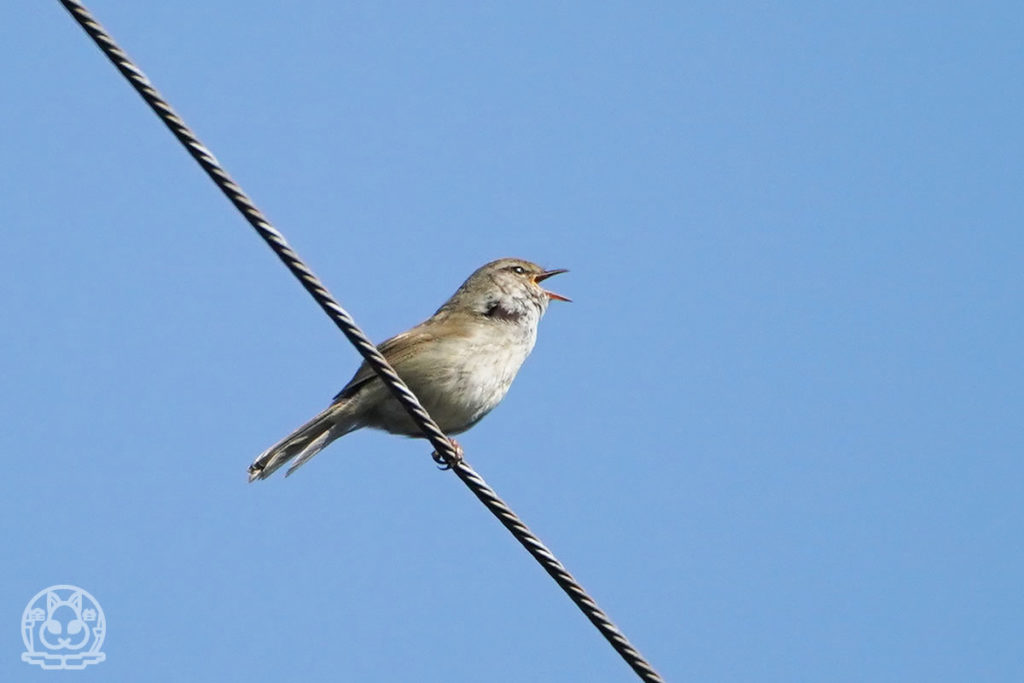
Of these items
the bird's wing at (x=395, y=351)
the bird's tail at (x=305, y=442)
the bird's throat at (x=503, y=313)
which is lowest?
the bird's tail at (x=305, y=442)

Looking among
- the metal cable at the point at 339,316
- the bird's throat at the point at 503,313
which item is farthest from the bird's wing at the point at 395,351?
the metal cable at the point at 339,316

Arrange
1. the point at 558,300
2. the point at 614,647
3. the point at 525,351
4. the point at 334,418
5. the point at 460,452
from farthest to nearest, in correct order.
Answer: the point at 558,300
the point at 525,351
the point at 334,418
the point at 460,452
the point at 614,647

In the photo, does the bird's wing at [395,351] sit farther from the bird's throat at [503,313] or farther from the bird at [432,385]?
the bird's throat at [503,313]

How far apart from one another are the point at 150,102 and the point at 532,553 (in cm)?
247

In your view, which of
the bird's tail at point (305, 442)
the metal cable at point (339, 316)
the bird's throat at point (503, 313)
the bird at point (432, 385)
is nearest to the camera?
the metal cable at point (339, 316)

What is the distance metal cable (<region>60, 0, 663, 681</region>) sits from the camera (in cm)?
429

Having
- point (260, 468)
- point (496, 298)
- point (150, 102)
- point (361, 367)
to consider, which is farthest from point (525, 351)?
point (150, 102)

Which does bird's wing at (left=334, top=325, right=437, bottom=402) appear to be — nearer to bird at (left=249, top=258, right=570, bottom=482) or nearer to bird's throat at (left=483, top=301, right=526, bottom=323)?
bird at (left=249, top=258, right=570, bottom=482)

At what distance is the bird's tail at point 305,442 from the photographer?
794 centimetres

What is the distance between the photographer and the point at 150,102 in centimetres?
433

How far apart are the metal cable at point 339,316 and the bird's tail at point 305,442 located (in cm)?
194

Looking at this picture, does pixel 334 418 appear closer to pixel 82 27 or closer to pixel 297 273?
pixel 297 273

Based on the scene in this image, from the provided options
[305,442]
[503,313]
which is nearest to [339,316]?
[305,442]

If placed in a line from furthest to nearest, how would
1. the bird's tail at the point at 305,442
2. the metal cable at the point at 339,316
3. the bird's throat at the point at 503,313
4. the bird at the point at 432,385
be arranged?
the bird's throat at the point at 503,313 → the bird at the point at 432,385 → the bird's tail at the point at 305,442 → the metal cable at the point at 339,316
